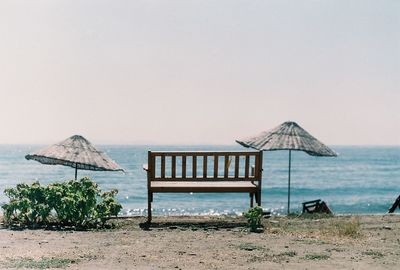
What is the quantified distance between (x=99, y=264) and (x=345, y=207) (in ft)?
137

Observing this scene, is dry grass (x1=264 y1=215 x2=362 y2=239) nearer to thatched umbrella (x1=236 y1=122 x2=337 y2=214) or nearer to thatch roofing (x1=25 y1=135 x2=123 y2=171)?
thatched umbrella (x1=236 y1=122 x2=337 y2=214)

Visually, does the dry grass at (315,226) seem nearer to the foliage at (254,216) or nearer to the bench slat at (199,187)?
the foliage at (254,216)

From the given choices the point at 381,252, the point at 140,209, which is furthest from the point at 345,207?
the point at 381,252

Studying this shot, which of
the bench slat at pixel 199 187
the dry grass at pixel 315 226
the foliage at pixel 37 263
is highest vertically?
the bench slat at pixel 199 187

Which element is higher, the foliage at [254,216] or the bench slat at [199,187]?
the bench slat at [199,187]

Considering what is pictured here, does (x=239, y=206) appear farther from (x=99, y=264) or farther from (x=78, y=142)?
(x=99, y=264)

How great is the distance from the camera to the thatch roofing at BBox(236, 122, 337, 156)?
15547 millimetres

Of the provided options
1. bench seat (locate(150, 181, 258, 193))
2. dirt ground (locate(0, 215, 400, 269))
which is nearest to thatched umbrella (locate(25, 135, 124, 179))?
bench seat (locate(150, 181, 258, 193))

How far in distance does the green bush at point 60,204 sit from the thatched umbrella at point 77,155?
1.62 m

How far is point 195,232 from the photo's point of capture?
11750 mm

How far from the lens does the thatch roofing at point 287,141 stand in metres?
15.5

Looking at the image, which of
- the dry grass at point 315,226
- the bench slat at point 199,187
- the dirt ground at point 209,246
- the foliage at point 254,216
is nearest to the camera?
the dirt ground at point 209,246

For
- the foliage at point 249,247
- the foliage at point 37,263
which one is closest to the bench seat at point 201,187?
the foliage at point 249,247

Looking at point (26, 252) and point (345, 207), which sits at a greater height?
point (26, 252)
